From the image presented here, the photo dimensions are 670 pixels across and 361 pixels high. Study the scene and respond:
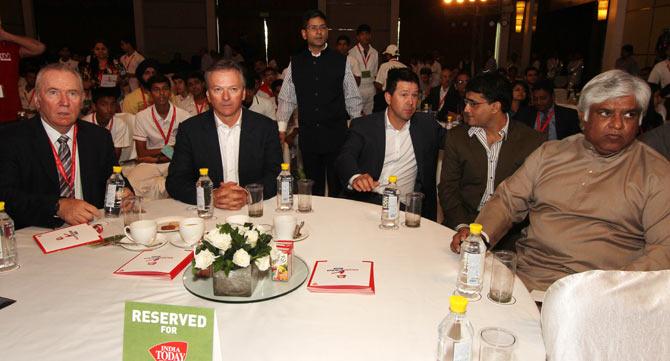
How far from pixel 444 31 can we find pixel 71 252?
14732 millimetres

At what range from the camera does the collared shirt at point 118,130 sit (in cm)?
429

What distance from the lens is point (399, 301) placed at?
56.8 inches

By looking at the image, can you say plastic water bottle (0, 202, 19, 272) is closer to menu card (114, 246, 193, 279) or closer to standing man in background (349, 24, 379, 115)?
menu card (114, 246, 193, 279)

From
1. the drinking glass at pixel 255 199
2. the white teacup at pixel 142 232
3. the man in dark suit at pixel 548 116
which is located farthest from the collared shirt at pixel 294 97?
the white teacup at pixel 142 232

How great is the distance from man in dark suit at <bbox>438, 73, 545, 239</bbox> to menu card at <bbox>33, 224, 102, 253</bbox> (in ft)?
6.23

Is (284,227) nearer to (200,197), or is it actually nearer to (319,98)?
(200,197)

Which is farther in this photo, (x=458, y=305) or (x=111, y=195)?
(x=111, y=195)

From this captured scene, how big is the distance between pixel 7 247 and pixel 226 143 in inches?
51.3

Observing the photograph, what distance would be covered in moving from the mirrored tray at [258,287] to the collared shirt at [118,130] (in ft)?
10.3

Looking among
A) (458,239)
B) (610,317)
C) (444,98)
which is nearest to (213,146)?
(458,239)

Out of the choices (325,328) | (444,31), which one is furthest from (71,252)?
(444,31)

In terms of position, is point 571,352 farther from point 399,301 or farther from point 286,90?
point 286,90

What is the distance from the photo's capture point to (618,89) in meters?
1.95

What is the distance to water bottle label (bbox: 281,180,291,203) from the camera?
7.54 ft
